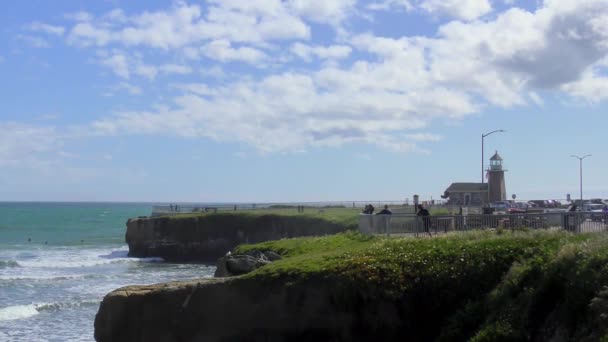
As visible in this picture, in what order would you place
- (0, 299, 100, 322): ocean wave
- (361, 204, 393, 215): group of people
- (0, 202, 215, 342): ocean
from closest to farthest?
(361, 204, 393, 215): group of people, (0, 202, 215, 342): ocean, (0, 299, 100, 322): ocean wave

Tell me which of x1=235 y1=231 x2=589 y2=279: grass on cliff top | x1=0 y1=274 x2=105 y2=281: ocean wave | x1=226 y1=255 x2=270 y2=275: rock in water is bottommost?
x1=0 y1=274 x2=105 y2=281: ocean wave

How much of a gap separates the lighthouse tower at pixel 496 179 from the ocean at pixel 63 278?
29897mm

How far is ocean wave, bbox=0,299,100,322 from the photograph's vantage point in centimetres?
3180

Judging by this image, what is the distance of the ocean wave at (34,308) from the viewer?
31.8 meters

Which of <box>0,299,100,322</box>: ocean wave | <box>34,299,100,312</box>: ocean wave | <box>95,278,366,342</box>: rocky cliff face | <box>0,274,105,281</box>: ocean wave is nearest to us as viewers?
<box>95,278,366,342</box>: rocky cliff face

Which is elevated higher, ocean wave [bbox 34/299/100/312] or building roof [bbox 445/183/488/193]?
building roof [bbox 445/183/488/193]

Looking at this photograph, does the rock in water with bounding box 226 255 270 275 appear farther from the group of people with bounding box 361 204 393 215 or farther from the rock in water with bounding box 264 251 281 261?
the group of people with bounding box 361 204 393 215

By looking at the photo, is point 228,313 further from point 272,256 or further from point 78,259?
point 78,259

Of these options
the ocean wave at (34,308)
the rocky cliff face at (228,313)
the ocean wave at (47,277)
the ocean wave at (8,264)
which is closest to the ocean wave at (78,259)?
the ocean wave at (8,264)

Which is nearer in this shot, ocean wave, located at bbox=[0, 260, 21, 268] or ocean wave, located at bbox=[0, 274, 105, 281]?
ocean wave, located at bbox=[0, 274, 105, 281]

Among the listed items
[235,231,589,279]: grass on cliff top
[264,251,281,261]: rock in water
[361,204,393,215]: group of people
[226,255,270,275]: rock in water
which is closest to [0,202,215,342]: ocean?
[226,255,270,275]: rock in water

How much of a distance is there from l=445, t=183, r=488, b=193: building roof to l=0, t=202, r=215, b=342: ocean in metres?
28.1

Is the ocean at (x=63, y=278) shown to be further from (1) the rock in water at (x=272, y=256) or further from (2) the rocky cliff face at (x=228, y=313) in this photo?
(2) the rocky cliff face at (x=228, y=313)

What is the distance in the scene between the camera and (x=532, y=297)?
50.8 feet
